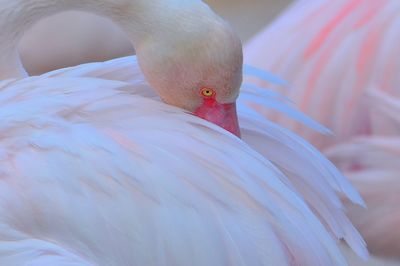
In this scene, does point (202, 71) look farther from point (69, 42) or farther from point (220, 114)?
point (69, 42)

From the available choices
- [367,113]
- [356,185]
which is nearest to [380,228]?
[356,185]

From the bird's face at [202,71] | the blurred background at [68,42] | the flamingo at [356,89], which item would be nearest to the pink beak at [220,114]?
the bird's face at [202,71]

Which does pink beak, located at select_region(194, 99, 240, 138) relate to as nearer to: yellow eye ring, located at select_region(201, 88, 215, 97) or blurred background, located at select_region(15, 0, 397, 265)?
yellow eye ring, located at select_region(201, 88, 215, 97)

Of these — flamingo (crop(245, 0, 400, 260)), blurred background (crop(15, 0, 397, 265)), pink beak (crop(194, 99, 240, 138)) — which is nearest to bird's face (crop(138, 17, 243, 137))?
pink beak (crop(194, 99, 240, 138))

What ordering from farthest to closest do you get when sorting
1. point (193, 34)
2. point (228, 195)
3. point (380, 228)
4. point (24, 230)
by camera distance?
point (380, 228), point (193, 34), point (228, 195), point (24, 230)

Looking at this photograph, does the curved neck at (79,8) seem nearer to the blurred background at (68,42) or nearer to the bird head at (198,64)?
the bird head at (198,64)

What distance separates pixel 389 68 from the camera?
2.58 m

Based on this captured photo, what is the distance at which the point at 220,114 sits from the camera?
1.91m

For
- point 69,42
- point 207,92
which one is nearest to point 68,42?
point 69,42

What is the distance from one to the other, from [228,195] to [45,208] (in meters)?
0.30

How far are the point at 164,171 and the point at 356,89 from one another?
1043 millimetres

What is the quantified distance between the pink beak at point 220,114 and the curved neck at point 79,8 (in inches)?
6.6

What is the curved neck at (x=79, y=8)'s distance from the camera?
1995 mm

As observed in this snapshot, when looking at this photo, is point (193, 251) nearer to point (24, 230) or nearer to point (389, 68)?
point (24, 230)
